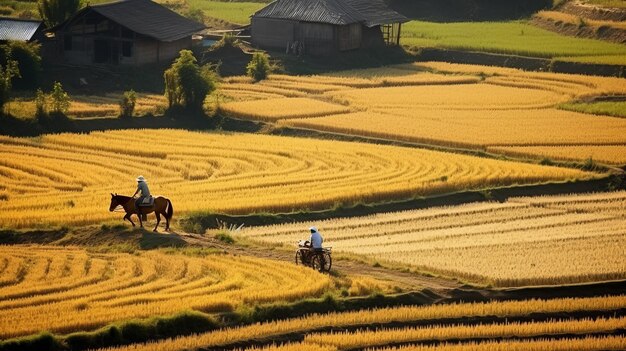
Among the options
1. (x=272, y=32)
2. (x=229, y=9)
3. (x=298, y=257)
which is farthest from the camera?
(x=229, y=9)

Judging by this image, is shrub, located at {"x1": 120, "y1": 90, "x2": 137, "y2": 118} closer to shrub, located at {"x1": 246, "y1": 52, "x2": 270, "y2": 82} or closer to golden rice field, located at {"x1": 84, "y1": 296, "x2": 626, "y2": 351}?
shrub, located at {"x1": 246, "y1": 52, "x2": 270, "y2": 82}

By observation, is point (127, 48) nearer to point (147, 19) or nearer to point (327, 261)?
point (147, 19)

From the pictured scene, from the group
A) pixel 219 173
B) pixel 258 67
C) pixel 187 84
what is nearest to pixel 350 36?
pixel 258 67

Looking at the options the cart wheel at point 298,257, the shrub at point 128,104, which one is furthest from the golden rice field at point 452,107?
the cart wheel at point 298,257

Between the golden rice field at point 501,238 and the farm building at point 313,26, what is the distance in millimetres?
31496

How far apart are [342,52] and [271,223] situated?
3651 centimetres

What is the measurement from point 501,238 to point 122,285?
1253 centimetres

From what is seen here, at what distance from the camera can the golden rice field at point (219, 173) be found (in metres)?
39.8

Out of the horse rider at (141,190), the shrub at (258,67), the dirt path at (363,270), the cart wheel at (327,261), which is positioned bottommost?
the dirt path at (363,270)

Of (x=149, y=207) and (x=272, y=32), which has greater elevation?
(x=272, y=32)

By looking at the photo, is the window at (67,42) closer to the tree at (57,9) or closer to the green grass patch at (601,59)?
the tree at (57,9)

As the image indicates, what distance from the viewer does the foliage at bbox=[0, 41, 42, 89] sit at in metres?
58.8

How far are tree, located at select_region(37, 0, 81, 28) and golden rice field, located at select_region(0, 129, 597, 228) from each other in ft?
66.4

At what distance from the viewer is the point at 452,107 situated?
61.0 m
